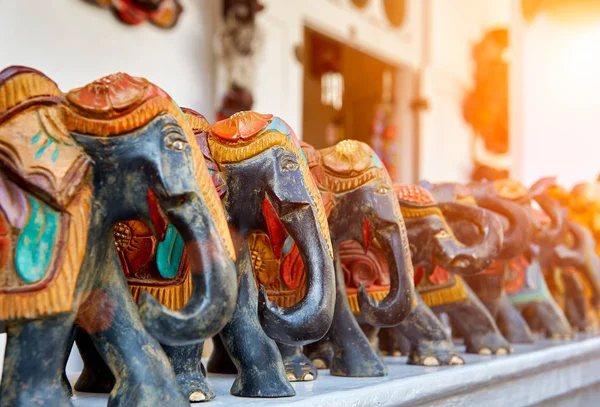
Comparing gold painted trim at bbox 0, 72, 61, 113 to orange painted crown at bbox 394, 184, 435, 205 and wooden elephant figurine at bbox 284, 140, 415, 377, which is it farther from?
orange painted crown at bbox 394, 184, 435, 205

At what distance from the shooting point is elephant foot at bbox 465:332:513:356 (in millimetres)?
1185

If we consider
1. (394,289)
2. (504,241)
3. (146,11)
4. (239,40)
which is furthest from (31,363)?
(239,40)

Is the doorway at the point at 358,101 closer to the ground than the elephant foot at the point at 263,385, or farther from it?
farther from it

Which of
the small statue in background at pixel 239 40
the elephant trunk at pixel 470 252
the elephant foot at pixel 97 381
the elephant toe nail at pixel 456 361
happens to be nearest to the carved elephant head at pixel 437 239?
the elephant trunk at pixel 470 252

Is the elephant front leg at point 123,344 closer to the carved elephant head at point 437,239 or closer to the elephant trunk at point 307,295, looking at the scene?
the elephant trunk at point 307,295

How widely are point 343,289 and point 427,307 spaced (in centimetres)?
18

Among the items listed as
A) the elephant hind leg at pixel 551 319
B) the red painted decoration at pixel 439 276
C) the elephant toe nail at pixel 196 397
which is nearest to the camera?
the elephant toe nail at pixel 196 397

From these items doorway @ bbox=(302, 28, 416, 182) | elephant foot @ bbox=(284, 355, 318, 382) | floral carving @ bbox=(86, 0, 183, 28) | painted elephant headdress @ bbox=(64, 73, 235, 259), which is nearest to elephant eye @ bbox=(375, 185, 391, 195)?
elephant foot @ bbox=(284, 355, 318, 382)

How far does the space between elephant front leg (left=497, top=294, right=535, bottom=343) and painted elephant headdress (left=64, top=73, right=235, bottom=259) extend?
828 millimetres

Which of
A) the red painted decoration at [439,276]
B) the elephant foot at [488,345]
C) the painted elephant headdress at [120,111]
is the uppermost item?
the painted elephant headdress at [120,111]

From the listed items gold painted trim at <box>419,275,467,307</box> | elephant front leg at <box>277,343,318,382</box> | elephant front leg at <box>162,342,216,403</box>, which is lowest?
elephant front leg at <box>277,343,318,382</box>

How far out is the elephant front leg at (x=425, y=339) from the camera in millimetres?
1061

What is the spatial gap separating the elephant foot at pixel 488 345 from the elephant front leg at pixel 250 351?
48 cm

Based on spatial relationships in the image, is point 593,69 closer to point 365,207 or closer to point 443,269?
point 443,269
